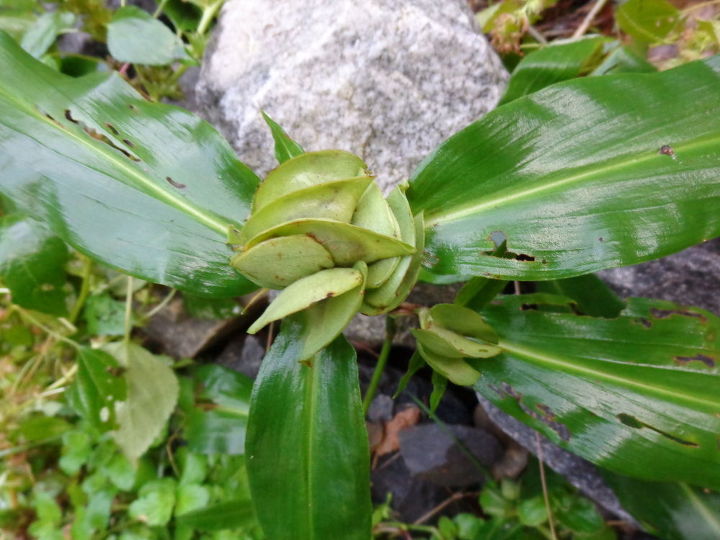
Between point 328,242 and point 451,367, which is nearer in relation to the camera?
point 328,242

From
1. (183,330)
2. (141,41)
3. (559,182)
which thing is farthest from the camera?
(183,330)

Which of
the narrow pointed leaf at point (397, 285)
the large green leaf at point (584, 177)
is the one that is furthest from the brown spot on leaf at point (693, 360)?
the narrow pointed leaf at point (397, 285)

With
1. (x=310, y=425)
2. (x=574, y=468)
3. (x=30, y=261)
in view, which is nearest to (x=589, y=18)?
(x=574, y=468)

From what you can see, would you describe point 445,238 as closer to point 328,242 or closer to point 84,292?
point 328,242

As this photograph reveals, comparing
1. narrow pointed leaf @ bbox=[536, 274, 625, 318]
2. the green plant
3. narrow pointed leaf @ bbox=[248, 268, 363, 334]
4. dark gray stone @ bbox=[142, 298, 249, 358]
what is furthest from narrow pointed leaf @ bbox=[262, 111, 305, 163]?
dark gray stone @ bbox=[142, 298, 249, 358]

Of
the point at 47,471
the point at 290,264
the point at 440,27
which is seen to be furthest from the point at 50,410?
the point at 440,27

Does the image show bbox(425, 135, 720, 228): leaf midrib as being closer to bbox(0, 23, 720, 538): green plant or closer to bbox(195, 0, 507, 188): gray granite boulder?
bbox(0, 23, 720, 538): green plant
